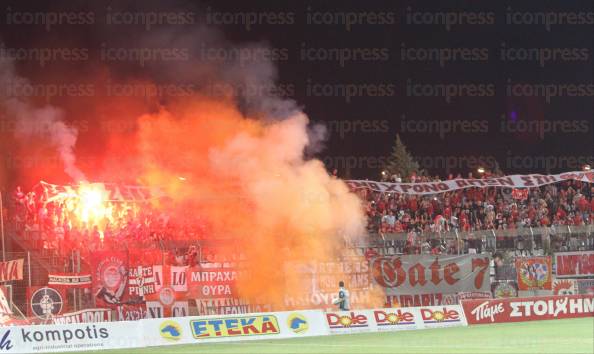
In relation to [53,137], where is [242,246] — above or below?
below

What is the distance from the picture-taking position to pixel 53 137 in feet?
129

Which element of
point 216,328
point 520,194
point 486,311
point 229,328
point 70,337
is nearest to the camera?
point 70,337

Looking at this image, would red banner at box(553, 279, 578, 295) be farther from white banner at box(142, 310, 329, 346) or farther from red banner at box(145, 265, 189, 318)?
red banner at box(145, 265, 189, 318)

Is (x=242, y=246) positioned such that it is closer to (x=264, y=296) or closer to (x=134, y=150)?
(x=264, y=296)

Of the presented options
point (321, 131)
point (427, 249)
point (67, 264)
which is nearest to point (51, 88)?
point (67, 264)

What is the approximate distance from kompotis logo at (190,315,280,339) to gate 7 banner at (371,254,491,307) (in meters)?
5.36

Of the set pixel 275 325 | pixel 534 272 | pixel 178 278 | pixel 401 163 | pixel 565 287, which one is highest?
pixel 401 163

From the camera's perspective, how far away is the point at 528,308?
29250mm

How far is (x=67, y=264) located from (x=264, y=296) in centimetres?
599

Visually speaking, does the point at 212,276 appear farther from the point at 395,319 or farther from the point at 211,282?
the point at 395,319

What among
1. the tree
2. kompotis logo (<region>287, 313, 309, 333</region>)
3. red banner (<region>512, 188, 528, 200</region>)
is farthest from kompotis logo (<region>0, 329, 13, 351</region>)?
the tree

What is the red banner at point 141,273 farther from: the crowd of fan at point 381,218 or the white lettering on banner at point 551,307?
the white lettering on banner at point 551,307

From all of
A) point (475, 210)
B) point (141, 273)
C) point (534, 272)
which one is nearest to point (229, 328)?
point (141, 273)

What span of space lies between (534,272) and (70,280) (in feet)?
48.7
